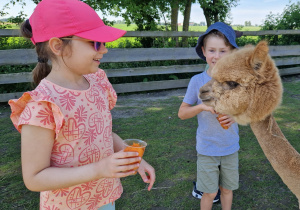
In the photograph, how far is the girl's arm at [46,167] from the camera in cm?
92

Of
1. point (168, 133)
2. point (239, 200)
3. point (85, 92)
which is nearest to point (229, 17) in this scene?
point (168, 133)

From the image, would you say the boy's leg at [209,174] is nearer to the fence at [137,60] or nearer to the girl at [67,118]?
the girl at [67,118]

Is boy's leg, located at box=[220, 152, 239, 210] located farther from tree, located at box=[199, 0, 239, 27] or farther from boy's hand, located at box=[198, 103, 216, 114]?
tree, located at box=[199, 0, 239, 27]

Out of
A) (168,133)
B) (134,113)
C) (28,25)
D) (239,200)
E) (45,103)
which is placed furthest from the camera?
(134,113)

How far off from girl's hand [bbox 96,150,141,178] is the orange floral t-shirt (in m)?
0.21

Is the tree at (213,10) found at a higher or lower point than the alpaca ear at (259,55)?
higher

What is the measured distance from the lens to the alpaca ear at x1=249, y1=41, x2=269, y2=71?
1.25 m

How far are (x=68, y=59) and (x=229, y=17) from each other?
658 inches

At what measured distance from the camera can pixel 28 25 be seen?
110 centimetres

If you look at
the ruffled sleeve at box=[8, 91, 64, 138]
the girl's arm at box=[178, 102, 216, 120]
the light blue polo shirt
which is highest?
the ruffled sleeve at box=[8, 91, 64, 138]

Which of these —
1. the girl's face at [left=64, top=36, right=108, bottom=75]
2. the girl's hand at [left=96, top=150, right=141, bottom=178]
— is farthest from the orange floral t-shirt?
the girl's hand at [left=96, top=150, right=141, bottom=178]

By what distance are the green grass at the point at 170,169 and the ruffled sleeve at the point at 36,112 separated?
1.58 metres

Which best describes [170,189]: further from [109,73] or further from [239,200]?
[109,73]

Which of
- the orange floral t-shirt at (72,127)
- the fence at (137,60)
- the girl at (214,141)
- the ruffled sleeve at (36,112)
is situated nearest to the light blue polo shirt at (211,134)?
the girl at (214,141)
